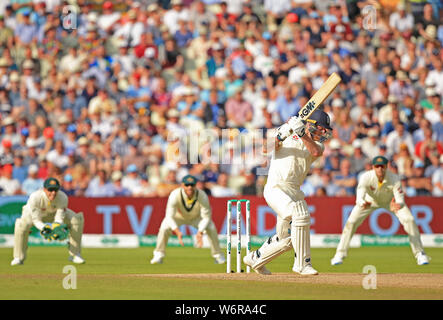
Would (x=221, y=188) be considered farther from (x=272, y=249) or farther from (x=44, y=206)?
(x=272, y=249)

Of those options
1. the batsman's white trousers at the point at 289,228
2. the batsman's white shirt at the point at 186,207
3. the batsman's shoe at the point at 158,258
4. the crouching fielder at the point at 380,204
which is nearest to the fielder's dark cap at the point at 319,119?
the batsman's white trousers at the point at 289,228

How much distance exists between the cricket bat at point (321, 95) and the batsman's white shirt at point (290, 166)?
14.7 inches

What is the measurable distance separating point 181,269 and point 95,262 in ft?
6.33

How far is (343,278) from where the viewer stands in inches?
438

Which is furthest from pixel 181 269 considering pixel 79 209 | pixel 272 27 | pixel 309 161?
pixel 272 27

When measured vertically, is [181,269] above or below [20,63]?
below

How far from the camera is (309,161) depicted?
11.0m

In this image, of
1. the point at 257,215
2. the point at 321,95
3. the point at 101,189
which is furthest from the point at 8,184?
the point at 321,95

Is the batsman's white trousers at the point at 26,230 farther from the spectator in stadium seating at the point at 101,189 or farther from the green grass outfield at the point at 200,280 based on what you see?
the spectator in stadium seating at the point at 101,189

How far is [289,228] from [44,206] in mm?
4764

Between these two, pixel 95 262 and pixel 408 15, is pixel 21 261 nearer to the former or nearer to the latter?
pixel 95 262

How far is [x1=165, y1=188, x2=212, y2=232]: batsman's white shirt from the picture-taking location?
1455cm

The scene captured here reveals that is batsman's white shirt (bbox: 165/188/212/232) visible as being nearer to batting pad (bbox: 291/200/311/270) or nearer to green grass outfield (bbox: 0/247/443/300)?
green grass outfield (bbox: 0/247/443/300)

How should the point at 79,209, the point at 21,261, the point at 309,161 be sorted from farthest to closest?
the point at 79,209
the point at 21,261
the point at 309,161
